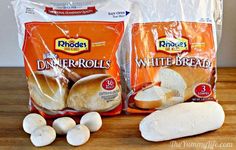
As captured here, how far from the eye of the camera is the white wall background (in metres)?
0.97

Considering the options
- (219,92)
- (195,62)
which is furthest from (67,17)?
(219,92)

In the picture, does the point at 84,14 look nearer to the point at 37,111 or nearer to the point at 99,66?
the point at 99,66

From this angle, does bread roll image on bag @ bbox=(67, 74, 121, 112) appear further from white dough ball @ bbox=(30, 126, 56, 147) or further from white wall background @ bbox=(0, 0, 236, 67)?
white wall background @ bbox=(0, 0, 236, 67)

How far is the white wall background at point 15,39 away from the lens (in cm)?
97

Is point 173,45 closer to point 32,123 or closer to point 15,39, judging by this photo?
point 32,123

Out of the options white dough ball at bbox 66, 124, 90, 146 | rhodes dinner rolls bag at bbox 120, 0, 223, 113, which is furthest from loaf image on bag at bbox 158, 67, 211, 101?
white dough ball at bbox 66, 124, 90, 146

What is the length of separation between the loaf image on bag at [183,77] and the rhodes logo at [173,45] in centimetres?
4

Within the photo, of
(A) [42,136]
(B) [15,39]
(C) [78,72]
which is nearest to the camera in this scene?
(A) [42,136]

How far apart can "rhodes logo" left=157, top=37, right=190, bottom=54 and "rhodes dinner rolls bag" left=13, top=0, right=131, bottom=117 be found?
10 cm

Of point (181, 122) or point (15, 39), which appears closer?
point (181, 122)

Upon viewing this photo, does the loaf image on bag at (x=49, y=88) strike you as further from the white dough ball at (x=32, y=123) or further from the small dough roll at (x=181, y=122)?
the small dough roll at (x=181, y=122)

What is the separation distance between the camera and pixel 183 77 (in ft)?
2.68

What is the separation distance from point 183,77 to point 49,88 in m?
0.31

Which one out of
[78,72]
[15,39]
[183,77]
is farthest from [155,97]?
[15,39]
